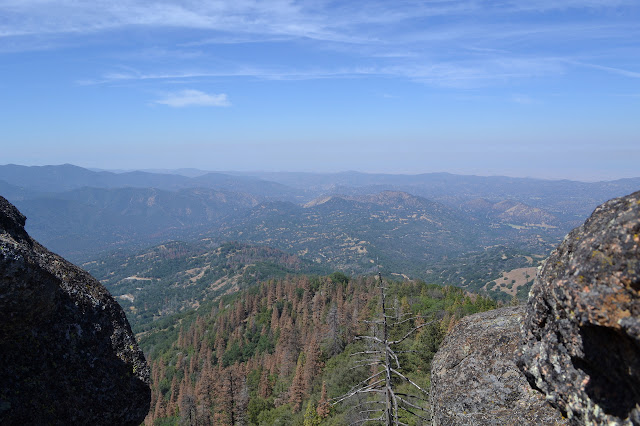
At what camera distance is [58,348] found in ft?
21.8

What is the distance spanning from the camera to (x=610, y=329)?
381 centimetres

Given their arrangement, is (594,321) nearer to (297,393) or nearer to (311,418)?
(311,418)

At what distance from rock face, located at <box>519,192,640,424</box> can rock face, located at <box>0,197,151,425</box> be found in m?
7.99

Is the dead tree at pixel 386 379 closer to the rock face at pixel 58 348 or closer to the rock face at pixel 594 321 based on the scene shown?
the rock face at pixel 594 321

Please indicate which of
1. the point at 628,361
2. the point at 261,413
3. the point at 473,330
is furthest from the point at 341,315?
the point at 628,361

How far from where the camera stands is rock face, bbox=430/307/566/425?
6664mm

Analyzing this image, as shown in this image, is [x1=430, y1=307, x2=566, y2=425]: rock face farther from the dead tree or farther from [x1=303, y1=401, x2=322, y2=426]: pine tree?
[x1=303, y1=401, x2=322, y2=426]: pine tree

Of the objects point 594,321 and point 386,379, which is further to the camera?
point 386,379

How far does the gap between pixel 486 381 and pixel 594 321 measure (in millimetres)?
4382

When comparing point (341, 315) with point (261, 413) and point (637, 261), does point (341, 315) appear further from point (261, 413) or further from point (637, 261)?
point (637, 261)

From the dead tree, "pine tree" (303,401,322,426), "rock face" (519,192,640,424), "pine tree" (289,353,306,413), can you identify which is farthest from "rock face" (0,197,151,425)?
"pine tree" (289,353,306,413)

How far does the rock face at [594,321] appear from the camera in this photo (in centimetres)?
372

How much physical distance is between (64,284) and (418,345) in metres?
37.7

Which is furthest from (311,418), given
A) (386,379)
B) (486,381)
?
(486,381)
